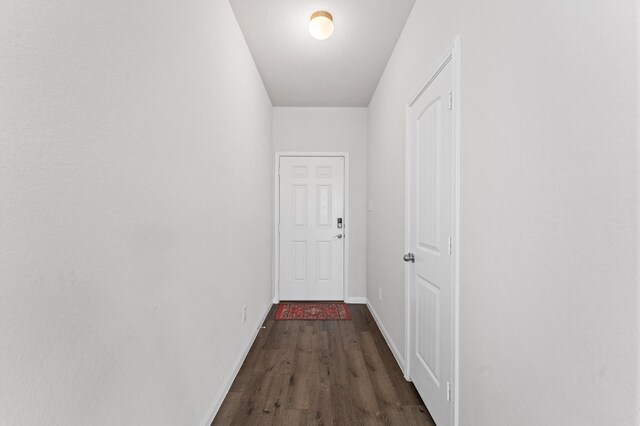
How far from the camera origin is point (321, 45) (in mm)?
2834

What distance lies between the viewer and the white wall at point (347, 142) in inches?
171

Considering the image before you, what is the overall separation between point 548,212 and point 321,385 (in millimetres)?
1858

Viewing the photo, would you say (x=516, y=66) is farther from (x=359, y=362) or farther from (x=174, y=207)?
(x=359, y=362)

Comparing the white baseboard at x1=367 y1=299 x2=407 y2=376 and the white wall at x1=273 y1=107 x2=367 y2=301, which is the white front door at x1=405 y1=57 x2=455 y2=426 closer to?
the white baseboard at x1=367 y1=299 x2=407 y2=376

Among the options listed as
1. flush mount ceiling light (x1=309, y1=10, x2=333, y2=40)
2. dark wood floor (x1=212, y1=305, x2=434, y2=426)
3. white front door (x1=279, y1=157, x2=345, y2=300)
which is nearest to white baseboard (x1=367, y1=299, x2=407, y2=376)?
dark wood floor (x1=212, y1=305, x2=434, y2=426)

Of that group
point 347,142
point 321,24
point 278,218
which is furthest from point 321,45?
point 278,218

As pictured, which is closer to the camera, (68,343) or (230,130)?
(68,343)

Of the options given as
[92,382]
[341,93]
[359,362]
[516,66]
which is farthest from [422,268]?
[341,93]

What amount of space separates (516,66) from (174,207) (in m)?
1.37

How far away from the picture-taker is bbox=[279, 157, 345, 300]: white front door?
172 inches

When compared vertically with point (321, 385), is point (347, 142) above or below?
above

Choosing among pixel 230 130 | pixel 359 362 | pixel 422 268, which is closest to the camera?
pixel 422 268

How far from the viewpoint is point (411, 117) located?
2334 millimetres

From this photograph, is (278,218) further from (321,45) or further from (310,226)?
(321,45)
